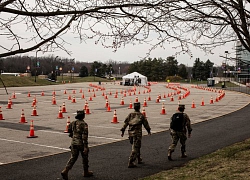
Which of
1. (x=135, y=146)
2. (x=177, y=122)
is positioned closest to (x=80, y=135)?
(x=135, y=146)

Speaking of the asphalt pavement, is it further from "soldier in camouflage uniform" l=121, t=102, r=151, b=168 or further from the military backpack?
the military backpack

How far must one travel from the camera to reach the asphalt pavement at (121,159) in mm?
8305

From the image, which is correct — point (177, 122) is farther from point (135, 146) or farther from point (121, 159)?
point (121, 159)

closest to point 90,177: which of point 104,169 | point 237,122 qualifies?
point 104,169

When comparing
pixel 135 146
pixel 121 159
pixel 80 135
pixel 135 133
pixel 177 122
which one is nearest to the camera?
pixel 80 135

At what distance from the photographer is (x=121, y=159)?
32.9 ft

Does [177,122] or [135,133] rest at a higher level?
[177,122]

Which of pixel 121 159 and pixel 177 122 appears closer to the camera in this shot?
pixel 121 159

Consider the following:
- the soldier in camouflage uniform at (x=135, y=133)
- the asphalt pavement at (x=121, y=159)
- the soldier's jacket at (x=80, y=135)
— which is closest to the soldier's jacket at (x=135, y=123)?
the soldier in camouflage uniform at (x=135, y=133)

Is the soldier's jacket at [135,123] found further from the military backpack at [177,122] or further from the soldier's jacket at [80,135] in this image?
the soldier's jacket at [80,135]

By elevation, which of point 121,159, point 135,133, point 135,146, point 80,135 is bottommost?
point 121,159

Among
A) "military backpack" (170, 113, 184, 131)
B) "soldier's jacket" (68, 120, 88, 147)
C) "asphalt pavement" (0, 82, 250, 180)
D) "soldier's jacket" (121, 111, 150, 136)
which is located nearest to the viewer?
"soldier's jacket" (68, 120, 88, 147)

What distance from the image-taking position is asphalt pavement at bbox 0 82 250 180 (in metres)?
8.30

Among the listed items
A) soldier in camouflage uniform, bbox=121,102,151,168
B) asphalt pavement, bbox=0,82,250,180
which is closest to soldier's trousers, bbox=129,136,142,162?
soldier in camouflage uniform, bbox=121,102,151,168
